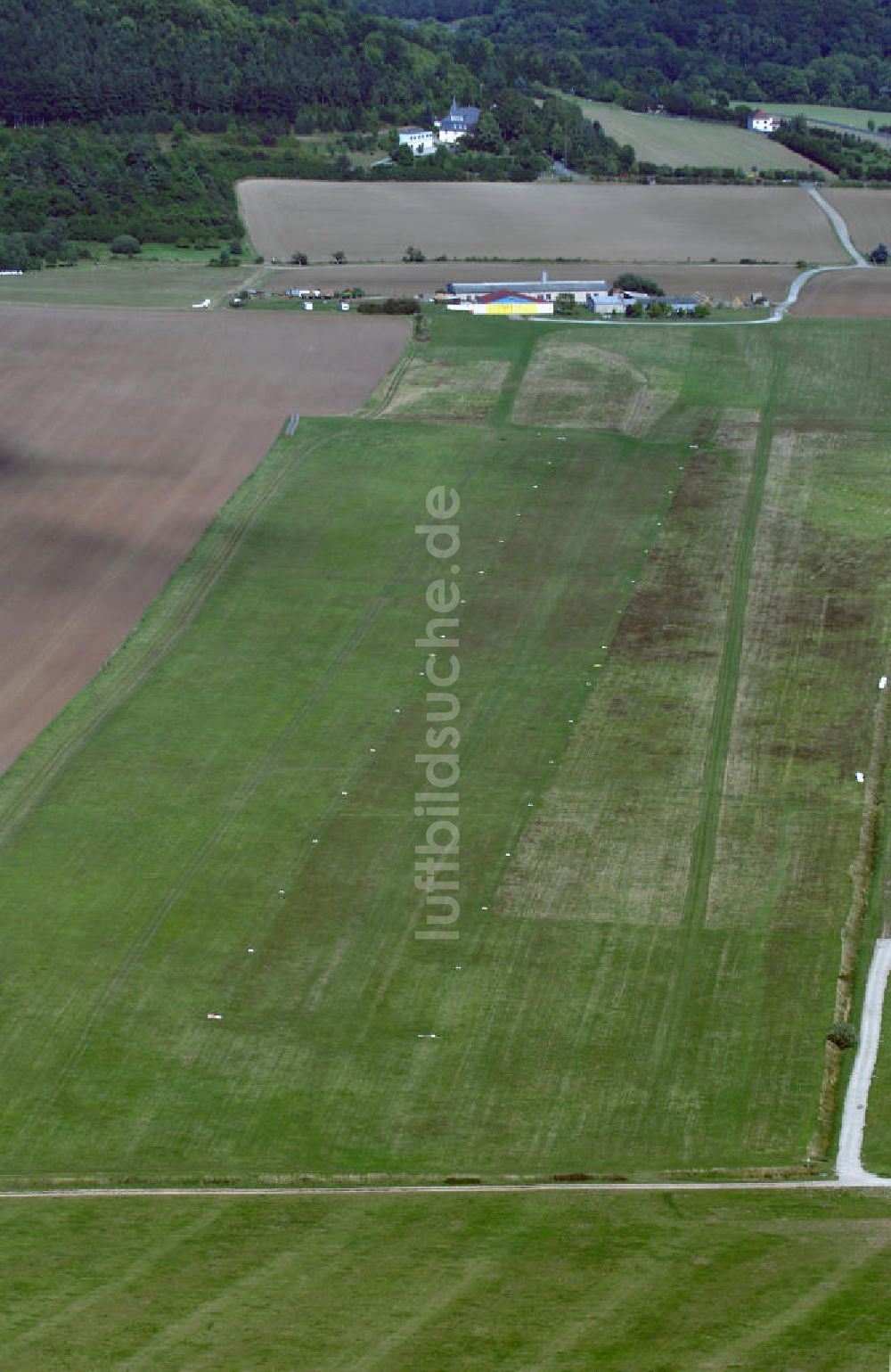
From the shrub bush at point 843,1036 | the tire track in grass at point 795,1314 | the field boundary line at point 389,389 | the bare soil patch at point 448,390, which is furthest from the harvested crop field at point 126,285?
the tire track in grass at point 795,1314

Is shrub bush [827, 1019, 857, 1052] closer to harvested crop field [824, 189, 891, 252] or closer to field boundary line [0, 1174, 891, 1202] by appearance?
field boundary line [0, 1174, 891, 1202]

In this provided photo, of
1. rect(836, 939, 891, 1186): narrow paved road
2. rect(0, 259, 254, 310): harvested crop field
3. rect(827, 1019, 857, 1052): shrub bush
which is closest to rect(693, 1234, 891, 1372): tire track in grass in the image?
rect(836, 939, 891, 1186): narrow paved road

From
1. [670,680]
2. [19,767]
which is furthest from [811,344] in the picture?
[19,767]

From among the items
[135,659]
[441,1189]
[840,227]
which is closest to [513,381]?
[135,659]

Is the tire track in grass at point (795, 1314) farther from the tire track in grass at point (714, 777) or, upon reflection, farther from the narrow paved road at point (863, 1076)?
the tire track in grass at point (714, 777)

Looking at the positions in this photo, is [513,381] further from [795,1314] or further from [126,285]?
[795,1314]

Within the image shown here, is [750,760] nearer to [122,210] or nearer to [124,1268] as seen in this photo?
[124,1268]
